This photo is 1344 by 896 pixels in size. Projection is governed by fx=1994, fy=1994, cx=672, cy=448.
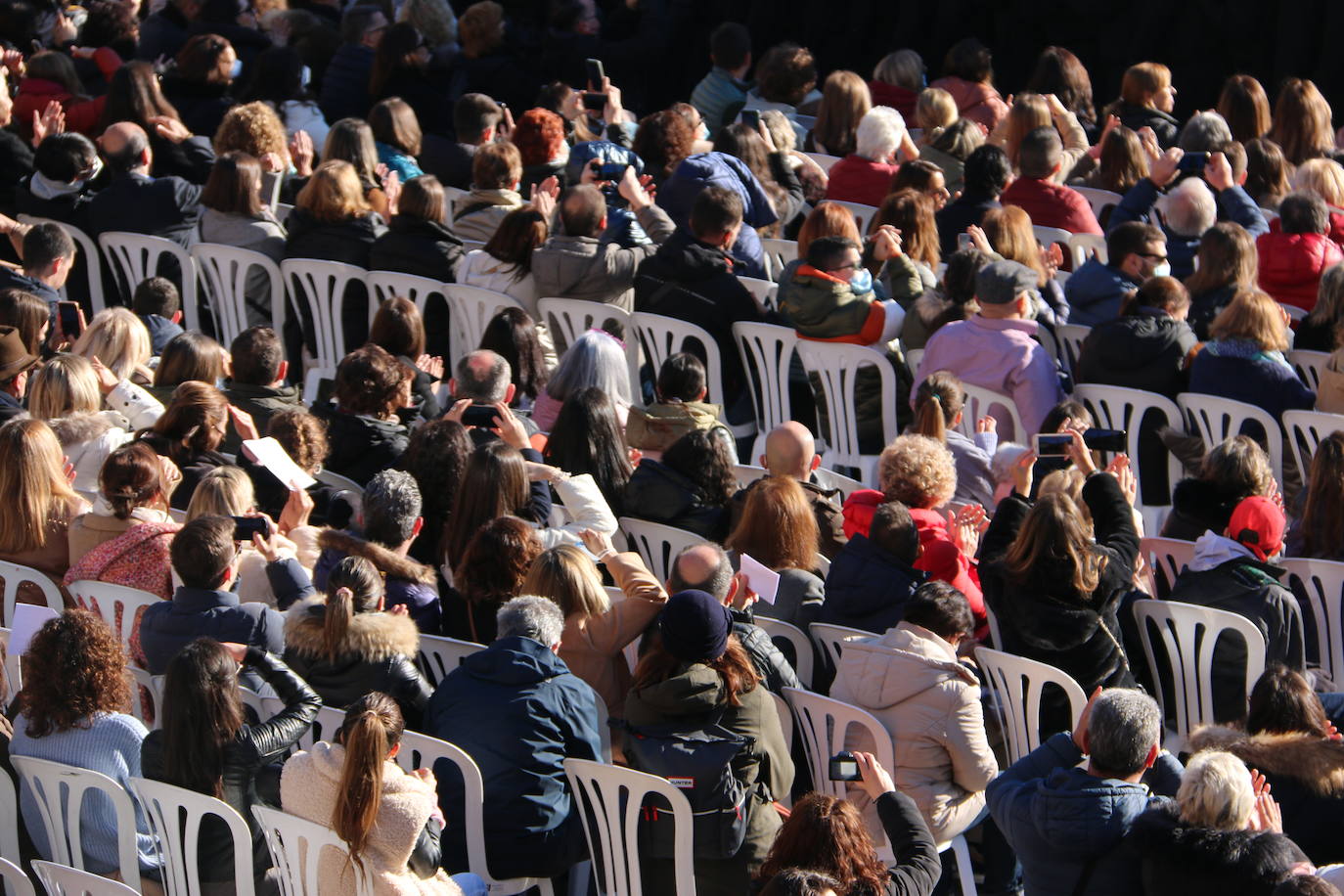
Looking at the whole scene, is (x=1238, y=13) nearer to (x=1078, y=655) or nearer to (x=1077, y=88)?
(x=1077, y=88)

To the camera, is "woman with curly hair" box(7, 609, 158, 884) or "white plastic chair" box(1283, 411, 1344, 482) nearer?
"woman with curly hair" box(7, 609, 158, 884)

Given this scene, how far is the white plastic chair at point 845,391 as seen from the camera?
7.85 metres

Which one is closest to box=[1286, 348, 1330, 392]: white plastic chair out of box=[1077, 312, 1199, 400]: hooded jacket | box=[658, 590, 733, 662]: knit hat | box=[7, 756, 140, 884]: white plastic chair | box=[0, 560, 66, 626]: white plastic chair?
box=[1077, 312, 1199, 400]: hooded jacket

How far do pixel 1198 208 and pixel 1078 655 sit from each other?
377 cm

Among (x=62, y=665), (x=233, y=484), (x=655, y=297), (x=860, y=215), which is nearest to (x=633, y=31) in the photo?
(x=860, y=215)

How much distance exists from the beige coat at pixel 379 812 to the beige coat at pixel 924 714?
1379 millimetres

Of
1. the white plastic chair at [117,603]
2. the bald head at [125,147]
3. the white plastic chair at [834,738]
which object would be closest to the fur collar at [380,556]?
the white plastic chair at [117,603]

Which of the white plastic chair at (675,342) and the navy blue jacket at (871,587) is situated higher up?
the navy blue jacket at (871,587)

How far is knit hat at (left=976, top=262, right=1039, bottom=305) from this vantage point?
7.71 meters

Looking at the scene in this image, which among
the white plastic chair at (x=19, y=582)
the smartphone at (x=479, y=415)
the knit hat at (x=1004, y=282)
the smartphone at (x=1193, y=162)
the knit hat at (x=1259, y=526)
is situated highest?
the smartphone at (x=1193, y=162)

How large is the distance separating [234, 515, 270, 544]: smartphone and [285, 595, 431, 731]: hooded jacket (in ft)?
1.41

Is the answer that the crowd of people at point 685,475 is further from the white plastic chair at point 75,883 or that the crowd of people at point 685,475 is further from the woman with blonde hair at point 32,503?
the white plastic chair at point 75,883

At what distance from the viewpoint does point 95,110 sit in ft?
36.0

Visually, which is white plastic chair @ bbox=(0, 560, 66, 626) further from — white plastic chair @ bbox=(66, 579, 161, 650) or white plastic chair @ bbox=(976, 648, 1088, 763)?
white plastic chair @ bbox=(976, 648, 1088, 763)
